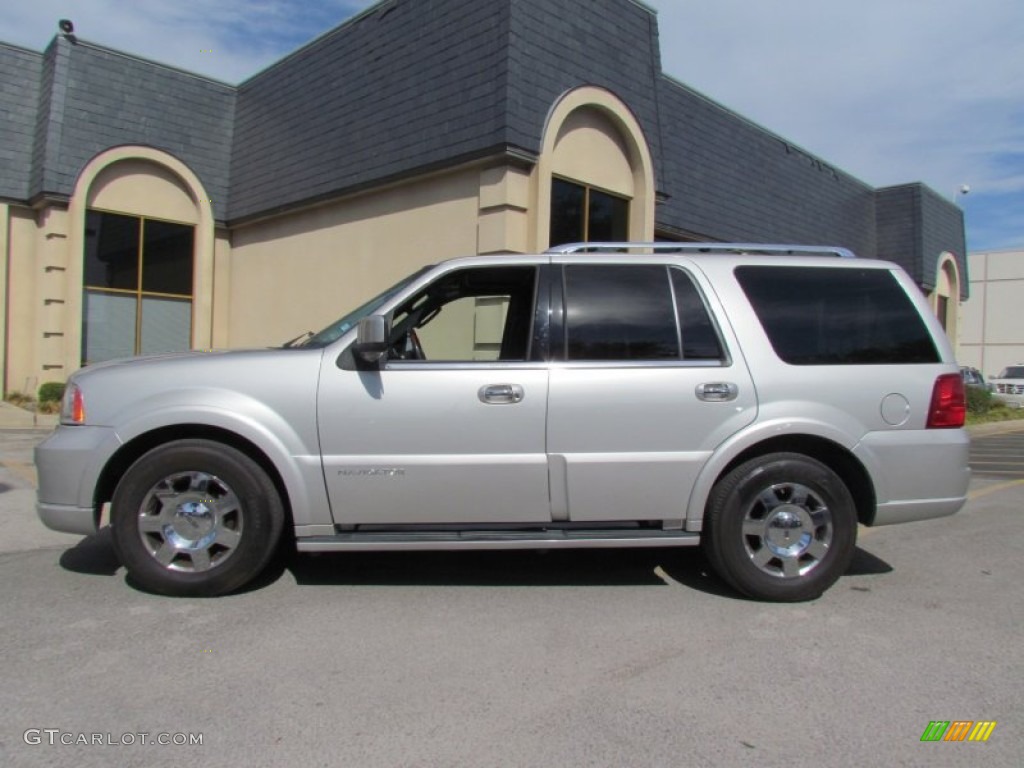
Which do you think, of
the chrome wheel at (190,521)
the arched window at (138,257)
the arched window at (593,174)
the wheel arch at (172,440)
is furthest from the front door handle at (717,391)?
the arched window at (138,257)

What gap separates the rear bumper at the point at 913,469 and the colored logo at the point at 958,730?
1.56m

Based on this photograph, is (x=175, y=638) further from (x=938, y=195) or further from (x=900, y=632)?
Answer: (x=938, y=195)

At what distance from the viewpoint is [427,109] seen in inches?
454

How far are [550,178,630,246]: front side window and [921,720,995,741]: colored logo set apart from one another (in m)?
9.02

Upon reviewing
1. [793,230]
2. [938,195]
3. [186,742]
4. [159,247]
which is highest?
[938,195]

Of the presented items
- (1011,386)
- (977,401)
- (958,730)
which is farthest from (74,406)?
(1011,386)

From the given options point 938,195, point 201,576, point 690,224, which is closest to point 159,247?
point 690,224

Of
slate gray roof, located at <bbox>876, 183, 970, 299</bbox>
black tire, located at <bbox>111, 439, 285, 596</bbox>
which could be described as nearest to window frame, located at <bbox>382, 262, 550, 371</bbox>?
black tire, located at <bbox>111, 439, 285, 596</bbox>

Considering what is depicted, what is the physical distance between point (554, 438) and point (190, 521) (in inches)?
81.4

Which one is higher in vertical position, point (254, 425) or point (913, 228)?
point (913, 228)

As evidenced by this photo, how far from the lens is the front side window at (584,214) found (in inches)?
452

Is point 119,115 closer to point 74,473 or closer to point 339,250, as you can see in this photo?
point 339,250

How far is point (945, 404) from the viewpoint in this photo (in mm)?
4559

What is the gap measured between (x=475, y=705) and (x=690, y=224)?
12.9 m
